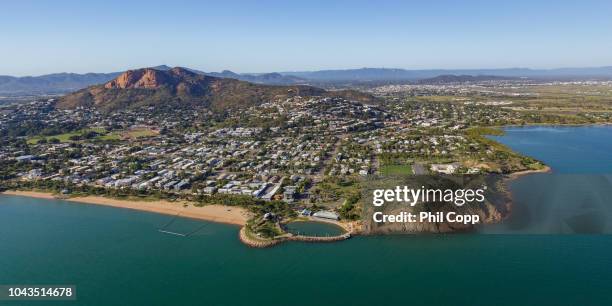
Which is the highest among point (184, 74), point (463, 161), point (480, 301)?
point (184, 74)

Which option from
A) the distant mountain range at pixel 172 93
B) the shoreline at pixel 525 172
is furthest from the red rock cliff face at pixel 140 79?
the shoreline at pixel 525 172

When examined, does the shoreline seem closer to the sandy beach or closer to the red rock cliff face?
the sandy beach

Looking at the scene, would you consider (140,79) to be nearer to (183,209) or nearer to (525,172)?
(183,209)

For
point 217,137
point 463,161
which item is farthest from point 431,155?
point 217,137

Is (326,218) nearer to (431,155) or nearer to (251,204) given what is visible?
(251,204)

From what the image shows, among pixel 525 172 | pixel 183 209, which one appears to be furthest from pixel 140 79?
pixel 525 172

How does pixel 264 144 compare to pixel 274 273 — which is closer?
pixel 274 273
